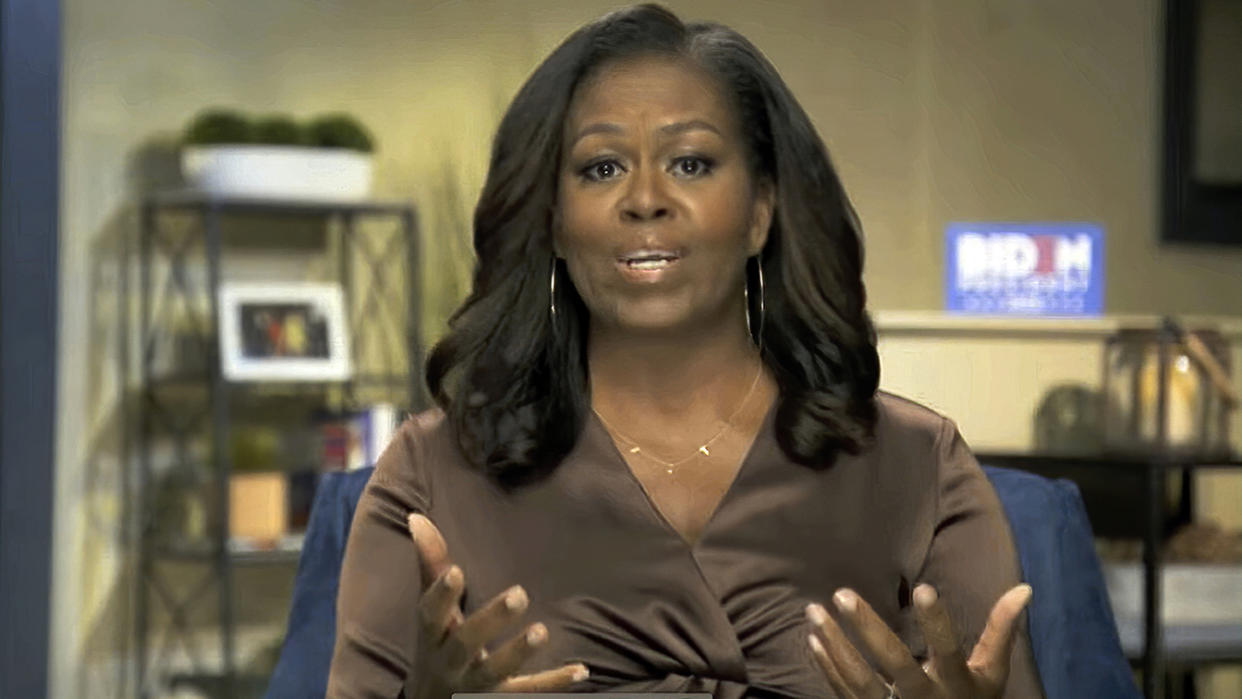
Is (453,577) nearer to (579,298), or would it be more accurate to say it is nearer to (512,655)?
(512,655)

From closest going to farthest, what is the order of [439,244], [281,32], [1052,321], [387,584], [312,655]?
[387,584] → [312,655] → [1052,321] → [439,244] → [281,32]

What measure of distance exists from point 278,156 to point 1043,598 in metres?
1.16

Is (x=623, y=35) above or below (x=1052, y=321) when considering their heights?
above

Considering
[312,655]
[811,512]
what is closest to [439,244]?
[312,655]

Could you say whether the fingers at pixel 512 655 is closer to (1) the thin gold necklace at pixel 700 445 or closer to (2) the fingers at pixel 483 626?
(2) the fingers at pixel 483 626

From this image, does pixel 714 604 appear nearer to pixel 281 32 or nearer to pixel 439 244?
pixel 439 244

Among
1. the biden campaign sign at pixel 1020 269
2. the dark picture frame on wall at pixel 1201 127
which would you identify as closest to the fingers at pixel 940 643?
the biden campaign sign at pixel 1020 269

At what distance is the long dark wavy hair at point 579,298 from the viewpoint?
0.74 m

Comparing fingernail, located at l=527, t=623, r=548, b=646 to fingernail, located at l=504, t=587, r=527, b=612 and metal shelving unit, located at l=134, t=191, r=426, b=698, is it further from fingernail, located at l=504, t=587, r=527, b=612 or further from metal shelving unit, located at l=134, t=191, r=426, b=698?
metal shelving unit, located at l=134, t=191, r=426, b=698

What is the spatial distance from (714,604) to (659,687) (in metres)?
0.04

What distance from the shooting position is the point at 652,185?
0.73 meters

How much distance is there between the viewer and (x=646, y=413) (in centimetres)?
77

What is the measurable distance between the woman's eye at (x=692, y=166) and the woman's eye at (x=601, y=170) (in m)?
0.02

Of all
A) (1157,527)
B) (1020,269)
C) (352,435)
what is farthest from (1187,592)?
(352,435)
